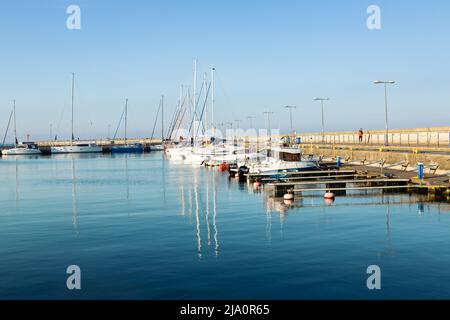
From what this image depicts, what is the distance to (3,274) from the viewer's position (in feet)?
77.6

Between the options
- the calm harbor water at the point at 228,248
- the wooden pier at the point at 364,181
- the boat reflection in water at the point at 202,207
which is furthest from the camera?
the wooden pier at the point at 364,181

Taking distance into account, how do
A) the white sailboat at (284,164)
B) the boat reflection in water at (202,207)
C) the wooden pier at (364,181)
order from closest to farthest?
the boat reflection in water at (202,207), the wooden pier at (364,181), the white sailboat at (284,164)

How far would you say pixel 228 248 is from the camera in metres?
27.8

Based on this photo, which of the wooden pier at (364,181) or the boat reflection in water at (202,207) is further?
the wooden pier at (364,181)

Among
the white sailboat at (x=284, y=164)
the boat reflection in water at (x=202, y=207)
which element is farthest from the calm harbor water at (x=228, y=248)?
the white sailboat at (x=284, y=164)

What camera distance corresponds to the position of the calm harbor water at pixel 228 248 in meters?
20.7

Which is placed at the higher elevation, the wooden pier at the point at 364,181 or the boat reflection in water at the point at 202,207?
the wooden pier at the point at 364,181

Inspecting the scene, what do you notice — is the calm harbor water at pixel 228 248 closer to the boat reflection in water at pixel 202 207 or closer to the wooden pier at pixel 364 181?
the boat reflection in water at pixel 202 207

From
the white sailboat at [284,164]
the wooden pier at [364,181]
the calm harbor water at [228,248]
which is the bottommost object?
the calm harbor water at [228,248]

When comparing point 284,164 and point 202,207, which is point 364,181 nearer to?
point 284,164

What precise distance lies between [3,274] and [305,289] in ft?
44.8

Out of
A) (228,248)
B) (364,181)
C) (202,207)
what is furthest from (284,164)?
(228,248)
